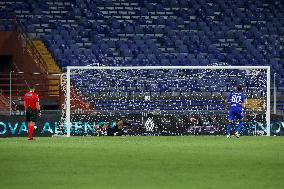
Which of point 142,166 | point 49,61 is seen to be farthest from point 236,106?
point 142,166

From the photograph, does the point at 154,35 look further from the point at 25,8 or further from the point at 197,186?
the point at 197,186

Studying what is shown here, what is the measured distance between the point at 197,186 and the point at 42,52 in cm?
2712

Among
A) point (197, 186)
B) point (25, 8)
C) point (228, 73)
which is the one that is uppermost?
point (25, 8)

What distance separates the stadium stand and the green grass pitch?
16151mm

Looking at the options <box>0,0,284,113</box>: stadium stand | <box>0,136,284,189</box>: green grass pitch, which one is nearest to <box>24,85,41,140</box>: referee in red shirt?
<box>0,136,284,189</box>: green grass pitch

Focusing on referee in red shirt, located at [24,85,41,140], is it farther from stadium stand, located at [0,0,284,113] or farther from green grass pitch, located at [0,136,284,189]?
stadium stand, located at [0,0,284,113]

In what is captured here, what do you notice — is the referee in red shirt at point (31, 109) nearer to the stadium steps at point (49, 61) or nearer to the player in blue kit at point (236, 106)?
the player in blue kit at point (236, 106)

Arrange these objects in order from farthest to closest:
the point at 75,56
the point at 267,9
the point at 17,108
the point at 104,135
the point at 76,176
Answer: the point at 267,9 < the point at 75,56 < the point at 17,108 < the point at 104,135 < the point at 76,176

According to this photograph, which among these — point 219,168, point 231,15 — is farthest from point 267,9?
point 219,168

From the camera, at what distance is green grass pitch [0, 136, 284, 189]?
Answer: 44.0ft

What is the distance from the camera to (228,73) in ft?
117

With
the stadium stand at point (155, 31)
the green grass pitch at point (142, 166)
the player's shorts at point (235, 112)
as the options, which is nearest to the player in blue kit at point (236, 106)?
the player's shorts at point (235, 112)

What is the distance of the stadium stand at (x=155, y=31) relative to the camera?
40.1 meters

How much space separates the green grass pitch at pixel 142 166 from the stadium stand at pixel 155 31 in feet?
53.0
